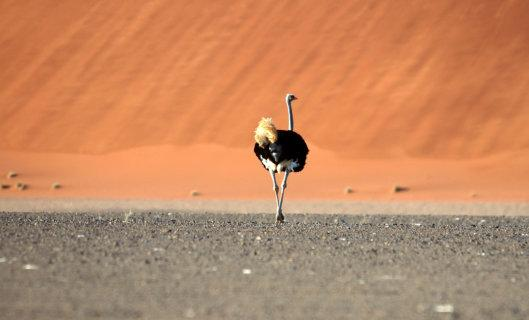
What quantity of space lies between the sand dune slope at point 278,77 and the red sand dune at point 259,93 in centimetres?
5

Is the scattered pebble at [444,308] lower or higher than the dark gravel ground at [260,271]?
lower

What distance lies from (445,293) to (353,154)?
84.6 feet

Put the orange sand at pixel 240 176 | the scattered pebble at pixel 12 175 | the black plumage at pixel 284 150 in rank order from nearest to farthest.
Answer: the black plumage at pixel 284 150 < the orange sand at pixel 240 176 < the scattered pebble at pixel 12 175

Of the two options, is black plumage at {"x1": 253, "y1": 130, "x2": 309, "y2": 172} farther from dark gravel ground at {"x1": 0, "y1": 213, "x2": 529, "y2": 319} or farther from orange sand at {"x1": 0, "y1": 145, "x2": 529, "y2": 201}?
orange sand at {"x1": 0, "y1": 145, "x2": 529, "y2": 201}

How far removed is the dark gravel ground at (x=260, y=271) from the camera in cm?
826

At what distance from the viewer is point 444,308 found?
8.37m

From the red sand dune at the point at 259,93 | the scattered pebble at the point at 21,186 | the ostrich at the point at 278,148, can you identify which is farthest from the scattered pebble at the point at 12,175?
the ostrich at the point at 278,148

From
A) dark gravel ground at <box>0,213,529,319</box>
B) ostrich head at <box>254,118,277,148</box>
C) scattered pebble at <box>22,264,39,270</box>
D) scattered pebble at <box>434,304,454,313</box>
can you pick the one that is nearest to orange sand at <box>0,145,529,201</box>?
ostrich head at <box>254,118,277,148</box>

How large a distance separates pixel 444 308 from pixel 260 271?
8.52ft

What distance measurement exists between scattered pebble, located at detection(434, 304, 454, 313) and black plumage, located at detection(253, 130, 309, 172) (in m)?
9.38

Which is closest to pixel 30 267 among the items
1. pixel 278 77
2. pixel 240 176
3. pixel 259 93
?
pixel 240 176

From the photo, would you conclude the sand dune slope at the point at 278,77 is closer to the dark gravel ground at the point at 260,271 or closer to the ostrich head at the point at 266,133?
the ostrich head at the point at 266,133

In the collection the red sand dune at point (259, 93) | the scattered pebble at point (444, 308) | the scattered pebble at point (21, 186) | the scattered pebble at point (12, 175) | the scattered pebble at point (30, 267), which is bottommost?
the scattered pebble at point (444, 308)

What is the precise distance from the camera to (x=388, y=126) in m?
35.8
